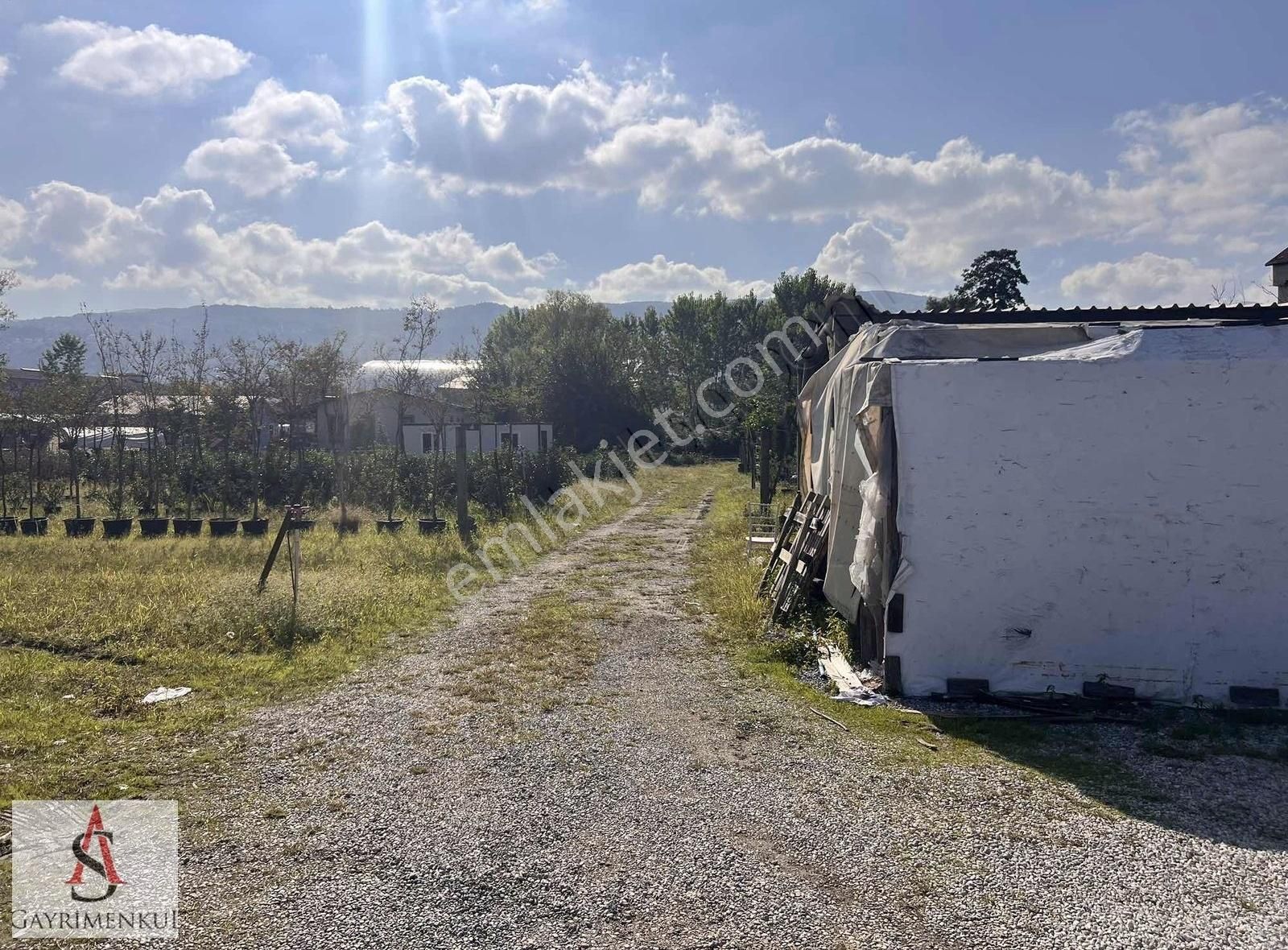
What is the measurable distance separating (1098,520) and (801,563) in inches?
118

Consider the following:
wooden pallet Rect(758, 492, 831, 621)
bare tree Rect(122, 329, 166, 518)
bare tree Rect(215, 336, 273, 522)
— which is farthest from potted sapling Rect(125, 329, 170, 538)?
wooden pallet Rect(758, 492, 831, 621)

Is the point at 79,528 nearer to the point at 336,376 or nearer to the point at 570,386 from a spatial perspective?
the point at 336,376

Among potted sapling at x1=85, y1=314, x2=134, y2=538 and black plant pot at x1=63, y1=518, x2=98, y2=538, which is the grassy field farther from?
potted sapling at x1=85, y1=314, x2=134, y2=538

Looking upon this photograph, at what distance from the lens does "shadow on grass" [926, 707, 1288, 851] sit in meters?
3.92

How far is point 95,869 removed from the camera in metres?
3.60

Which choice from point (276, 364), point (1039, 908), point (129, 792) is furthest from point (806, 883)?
point (276, 364)

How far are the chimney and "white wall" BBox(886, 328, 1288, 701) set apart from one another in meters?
7.48

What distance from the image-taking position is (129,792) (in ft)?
14.2

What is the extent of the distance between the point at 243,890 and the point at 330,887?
0.36m

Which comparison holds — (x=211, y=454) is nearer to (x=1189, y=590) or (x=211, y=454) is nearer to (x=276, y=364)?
(x=276, y=364)

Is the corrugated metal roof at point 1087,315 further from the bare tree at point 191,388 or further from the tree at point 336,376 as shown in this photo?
the bare tree at point 191,388

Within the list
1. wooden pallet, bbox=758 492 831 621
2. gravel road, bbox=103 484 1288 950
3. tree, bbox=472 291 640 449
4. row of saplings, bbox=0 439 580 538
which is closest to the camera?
gravel road, bbox=103 484 1288 950

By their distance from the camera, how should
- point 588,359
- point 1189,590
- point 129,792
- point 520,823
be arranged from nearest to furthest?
point 520,823
point 129,792
point 1189,590
point 588,359

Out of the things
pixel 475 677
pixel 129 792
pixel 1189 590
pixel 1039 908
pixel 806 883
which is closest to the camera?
pixel 1039 908
